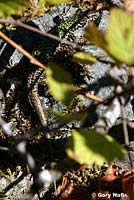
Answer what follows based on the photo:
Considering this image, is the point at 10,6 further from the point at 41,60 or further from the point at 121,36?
the point at 41,60

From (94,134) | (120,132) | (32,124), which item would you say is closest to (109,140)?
(94,134)

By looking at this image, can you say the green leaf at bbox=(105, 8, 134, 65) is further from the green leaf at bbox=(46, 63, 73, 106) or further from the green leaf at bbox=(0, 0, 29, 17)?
the green leaf at bbox=(0, 0, 29, 17)

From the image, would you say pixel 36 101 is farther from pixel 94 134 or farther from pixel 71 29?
pixel 94 134

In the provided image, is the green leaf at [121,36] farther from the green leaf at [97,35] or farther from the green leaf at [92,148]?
the green leaf at [92,148]

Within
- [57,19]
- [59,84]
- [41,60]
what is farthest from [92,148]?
[57,19]

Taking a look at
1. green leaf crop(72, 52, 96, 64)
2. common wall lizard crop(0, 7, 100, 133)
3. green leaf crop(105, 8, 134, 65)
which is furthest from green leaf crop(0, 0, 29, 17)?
common wall lizard crop(0, 7, 100, 133)

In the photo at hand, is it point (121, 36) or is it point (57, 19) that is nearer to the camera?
point (121, 36)
